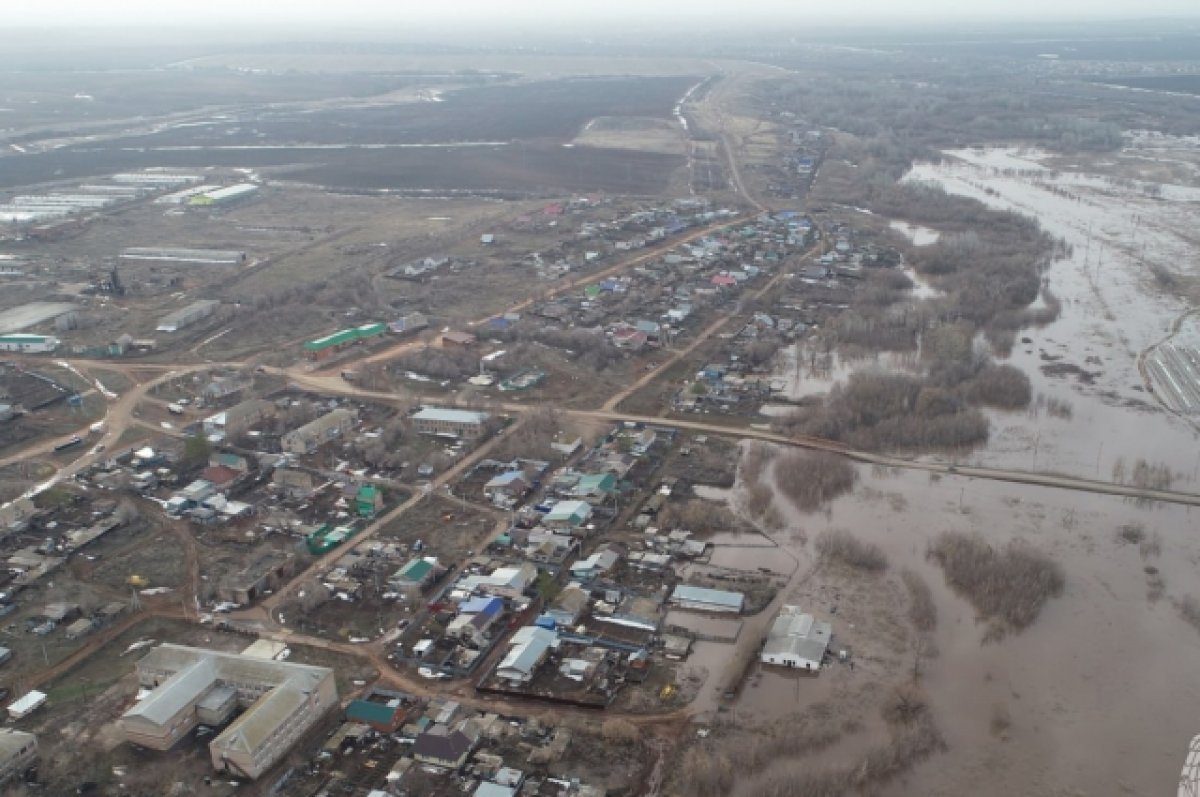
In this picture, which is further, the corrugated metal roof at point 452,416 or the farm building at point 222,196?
the farm building at point 222,196

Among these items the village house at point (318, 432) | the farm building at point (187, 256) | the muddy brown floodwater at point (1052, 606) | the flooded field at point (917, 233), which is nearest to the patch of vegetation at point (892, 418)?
the muddy brown floodwater at point (1052, 606)

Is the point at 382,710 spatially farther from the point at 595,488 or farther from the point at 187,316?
the point at 187,316

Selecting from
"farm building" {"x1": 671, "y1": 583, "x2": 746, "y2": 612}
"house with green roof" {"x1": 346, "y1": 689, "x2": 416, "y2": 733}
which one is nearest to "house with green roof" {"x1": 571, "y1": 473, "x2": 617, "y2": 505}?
"farm building" {"x1": 671, "y1": 583, "x2": 746, "y2": 612}

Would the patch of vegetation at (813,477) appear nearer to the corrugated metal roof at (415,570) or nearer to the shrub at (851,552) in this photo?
the shrub at (851,552)

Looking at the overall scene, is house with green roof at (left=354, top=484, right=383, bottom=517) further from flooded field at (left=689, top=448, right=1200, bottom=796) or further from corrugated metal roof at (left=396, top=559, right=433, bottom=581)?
flooded field at (left=689, top=448, right=1200, bottom=796)

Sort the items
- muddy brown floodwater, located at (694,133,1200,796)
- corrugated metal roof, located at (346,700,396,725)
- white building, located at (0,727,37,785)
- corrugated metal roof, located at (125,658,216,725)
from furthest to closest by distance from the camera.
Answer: corrugated metal roof, located at (346,700,396,725) → muddy brown floodwater, located at (694,133,1200,796) → corrugated metal roof, located at (125,658,216,725) → white building, located at (0,727,37,785)
